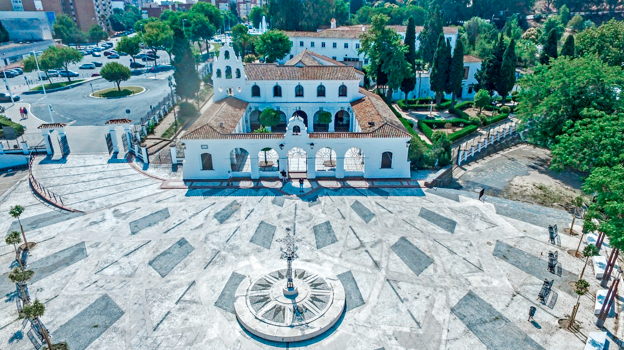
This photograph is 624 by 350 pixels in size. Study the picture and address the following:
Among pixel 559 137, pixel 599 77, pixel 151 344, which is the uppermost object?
pixel 599 77

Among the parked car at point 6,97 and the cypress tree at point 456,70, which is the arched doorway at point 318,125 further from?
the parked car at point 6,97

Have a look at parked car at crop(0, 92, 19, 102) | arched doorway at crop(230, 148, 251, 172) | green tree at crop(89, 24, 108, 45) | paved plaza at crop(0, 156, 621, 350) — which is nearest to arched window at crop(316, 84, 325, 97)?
arched doorway at crop(230, 148, 251, 172)

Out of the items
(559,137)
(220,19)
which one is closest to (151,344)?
(559,137)

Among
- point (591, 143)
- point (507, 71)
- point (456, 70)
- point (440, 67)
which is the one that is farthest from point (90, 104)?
point (591, 143)

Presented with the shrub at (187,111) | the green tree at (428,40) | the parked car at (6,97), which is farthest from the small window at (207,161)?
the green tree at (428,40)

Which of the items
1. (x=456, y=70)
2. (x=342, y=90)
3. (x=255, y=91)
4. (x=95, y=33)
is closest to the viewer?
(x=342, y=90)

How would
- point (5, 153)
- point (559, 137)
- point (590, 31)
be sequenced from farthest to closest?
1. point (590, 31)
2. point (5, 153)
3. point (559, 137)

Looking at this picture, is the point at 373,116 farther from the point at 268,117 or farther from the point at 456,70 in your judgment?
the point at 456,70

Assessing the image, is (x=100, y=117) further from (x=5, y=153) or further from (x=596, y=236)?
(x=596, y=236)
